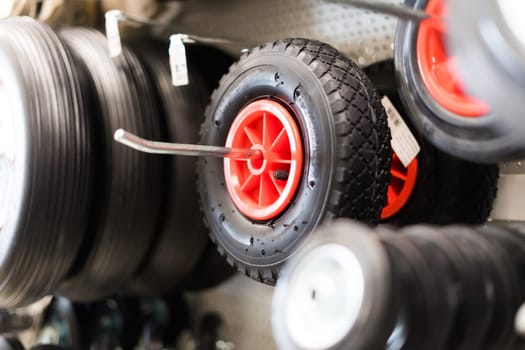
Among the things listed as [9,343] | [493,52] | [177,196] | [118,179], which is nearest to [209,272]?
[177,196]

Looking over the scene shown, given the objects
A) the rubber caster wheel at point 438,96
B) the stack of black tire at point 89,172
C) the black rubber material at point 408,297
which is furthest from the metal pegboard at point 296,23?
the black rubber material at point 408,297

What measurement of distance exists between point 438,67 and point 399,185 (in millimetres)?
359

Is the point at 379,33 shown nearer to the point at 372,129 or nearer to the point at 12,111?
the point at 372,129

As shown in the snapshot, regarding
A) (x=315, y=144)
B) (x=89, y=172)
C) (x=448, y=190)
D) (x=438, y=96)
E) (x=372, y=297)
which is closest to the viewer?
(x=372, y=297)

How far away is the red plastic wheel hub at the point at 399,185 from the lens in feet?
3.72

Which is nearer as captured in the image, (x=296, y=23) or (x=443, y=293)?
(x=443, y=293)

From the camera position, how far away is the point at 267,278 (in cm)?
102

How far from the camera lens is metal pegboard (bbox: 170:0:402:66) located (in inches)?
51.6

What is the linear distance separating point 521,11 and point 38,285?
3.54 feet

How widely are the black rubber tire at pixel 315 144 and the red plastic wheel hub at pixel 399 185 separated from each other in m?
0.20

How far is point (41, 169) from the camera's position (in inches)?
44.9

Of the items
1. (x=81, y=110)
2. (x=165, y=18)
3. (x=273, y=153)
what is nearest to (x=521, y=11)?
(x=273, y=153)

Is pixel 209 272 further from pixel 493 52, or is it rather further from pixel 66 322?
pixel 493 52

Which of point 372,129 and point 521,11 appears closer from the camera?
point 521,11
